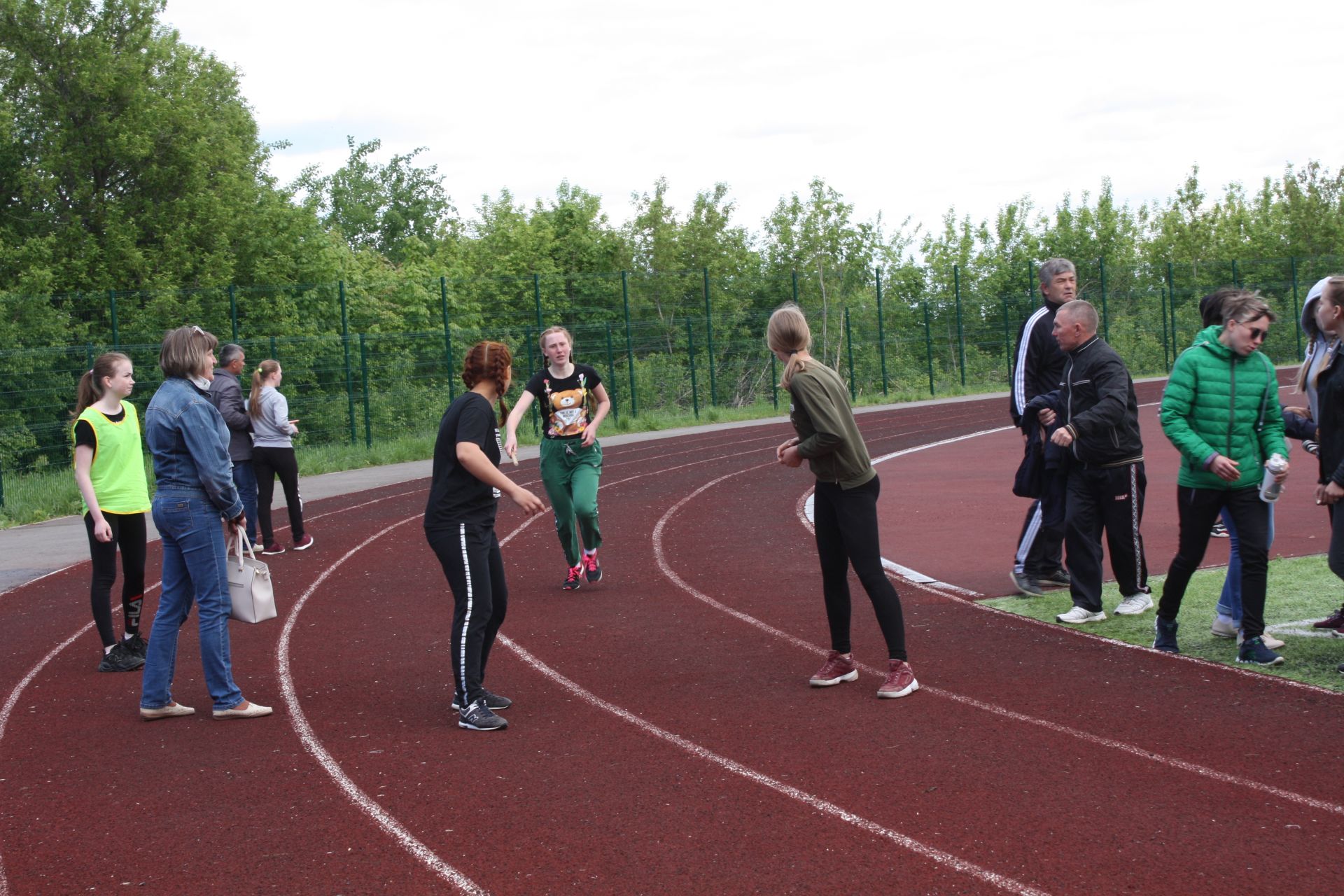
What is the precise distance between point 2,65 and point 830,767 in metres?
33.0

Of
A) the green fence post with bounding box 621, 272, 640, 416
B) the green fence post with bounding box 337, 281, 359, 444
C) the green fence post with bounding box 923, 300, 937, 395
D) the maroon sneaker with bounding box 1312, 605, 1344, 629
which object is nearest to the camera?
the maroon sneaker with bounding box 1312, 605, 1344, 629

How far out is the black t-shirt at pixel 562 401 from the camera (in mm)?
9547

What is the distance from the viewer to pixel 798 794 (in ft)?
16.7

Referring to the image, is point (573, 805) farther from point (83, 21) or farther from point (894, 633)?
point (83, 21)

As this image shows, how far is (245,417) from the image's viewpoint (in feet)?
38.0

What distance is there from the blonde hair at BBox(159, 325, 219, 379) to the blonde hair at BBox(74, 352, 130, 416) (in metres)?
0.72

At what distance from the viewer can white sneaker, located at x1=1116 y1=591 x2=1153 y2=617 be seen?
778cm

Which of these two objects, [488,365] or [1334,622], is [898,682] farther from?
[1334,622]

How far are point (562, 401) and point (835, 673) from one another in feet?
11.9

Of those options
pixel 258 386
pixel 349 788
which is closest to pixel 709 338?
pixel 258 386

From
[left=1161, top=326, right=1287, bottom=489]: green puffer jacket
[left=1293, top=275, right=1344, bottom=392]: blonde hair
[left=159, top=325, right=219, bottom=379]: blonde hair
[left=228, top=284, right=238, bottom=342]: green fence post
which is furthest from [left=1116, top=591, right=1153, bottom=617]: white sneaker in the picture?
[left=228, top=284, right=238, bottom=342]: green fence post

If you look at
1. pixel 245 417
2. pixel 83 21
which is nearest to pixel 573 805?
pixel 245 417

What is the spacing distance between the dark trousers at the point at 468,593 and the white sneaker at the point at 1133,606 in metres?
3.89

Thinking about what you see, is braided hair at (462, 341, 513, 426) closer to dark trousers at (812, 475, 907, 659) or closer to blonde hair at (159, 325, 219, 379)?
blonde hair at (159, 325, 219, 379)
